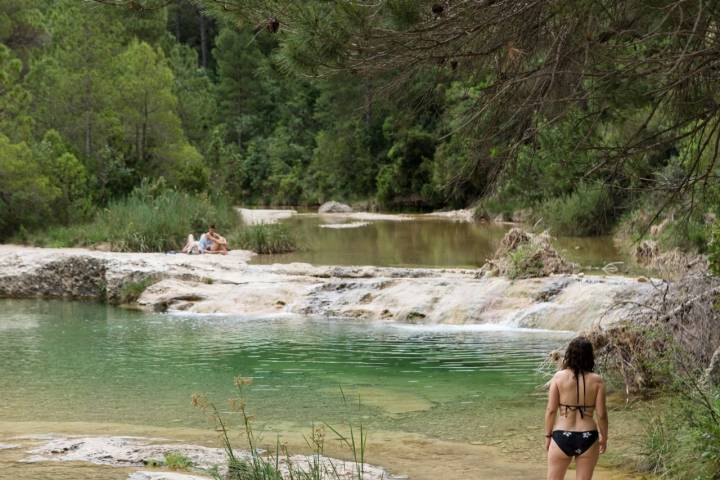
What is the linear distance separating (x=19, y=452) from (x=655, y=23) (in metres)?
5.48

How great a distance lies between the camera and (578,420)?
634 cm

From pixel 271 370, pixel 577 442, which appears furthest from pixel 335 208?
pixel 577 442

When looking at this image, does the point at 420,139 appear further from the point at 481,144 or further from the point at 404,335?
the point at 481,144

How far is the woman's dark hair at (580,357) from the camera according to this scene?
6.41 metres

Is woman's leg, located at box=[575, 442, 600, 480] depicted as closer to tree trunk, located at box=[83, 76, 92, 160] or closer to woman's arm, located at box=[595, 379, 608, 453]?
woman's arm, located at box=[595, 379, 608, 453]

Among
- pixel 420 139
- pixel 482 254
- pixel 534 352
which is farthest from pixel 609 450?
pixel 420 139

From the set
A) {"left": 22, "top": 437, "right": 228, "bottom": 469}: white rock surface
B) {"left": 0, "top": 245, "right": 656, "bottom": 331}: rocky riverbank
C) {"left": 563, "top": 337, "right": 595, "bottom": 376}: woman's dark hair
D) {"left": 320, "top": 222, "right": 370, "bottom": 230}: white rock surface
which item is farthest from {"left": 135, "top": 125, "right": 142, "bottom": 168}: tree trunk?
{"left": 563, "top": 337, "right": 595, "bottom": 376}: woman's dark hair

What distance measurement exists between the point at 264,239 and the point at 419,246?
4.57 meters

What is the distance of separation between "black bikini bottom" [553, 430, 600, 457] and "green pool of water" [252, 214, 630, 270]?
48.0 ft

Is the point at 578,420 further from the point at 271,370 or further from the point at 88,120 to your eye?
the point at 88,120

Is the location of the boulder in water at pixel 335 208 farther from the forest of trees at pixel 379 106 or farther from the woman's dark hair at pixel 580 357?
the woman's dark hair at pixel 580 357

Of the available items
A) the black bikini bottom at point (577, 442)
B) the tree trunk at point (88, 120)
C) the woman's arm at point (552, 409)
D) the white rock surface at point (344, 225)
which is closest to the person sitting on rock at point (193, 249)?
the tree trunk at point (88, 120)

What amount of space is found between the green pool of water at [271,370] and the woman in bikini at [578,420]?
2971 mm

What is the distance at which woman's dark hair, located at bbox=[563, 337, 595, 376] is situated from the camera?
21.0ft
